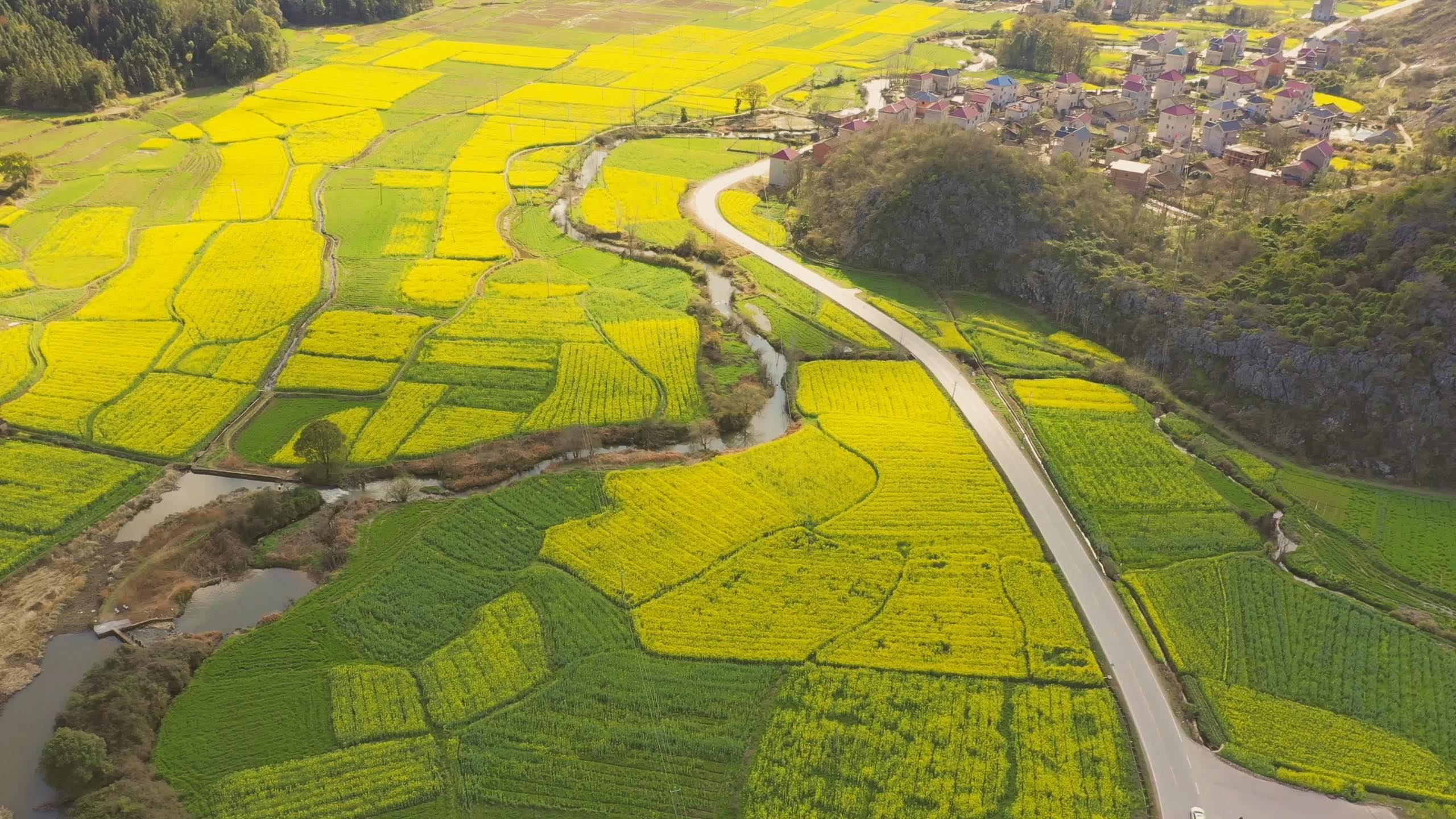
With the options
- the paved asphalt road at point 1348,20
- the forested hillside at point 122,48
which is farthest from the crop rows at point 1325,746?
the paved asphalt road at point 1348,20

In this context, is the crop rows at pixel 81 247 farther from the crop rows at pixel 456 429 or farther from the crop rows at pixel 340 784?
the crop rows at pixel 340 784

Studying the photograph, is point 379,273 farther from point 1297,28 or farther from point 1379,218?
point 1297,28

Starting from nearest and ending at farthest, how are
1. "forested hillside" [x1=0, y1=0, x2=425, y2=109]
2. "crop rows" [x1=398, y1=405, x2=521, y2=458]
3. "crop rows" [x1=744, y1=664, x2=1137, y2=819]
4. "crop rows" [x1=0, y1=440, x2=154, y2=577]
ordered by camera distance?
"crop rows" [x1=744, y1=664, x2=1137, y2=819] < "crop rows" [x1=0, y1=440, x2=154, y2=577] < "crop rows" [x1=398, y1=405, x2=521, y2=458] < "forested hillside" [x1=0, y1=0, x2=425, y2=109]

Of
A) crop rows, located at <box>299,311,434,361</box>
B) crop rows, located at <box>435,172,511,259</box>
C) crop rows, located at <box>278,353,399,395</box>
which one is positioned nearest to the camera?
crop rows, located at <box>278,353,399,395</box>

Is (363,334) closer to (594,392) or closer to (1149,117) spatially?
(594,392)

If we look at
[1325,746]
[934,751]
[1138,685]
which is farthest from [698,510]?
[1325,746]

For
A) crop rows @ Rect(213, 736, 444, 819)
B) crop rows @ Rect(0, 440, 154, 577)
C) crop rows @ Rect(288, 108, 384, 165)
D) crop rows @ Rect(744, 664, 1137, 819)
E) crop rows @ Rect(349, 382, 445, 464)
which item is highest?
crop rows @ Rect(288, 108, 384, 165)

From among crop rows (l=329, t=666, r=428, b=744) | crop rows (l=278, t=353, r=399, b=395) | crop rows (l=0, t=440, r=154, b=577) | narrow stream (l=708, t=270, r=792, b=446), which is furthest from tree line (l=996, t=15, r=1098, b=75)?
crop rows (l=329, t=666, r=428, b=744)

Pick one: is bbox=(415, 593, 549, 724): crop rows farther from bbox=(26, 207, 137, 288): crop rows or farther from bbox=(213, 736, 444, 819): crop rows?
bbox=(26, 207, 137, 288): crop rows
